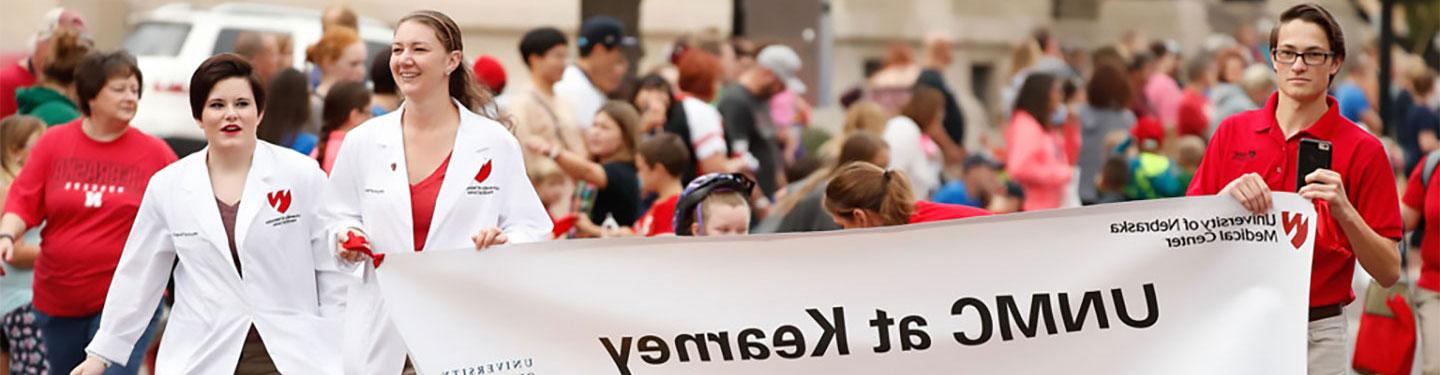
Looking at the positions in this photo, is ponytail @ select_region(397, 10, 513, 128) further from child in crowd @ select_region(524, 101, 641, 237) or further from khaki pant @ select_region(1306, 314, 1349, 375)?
child in crowd @ select_region(524, 101, 641, 237)

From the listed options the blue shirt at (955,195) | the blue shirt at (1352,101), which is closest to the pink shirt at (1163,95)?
the blue shirt at (1352,101)

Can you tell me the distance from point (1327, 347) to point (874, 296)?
4.41 ft

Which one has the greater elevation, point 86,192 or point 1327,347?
point 86,192

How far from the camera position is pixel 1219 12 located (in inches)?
1435

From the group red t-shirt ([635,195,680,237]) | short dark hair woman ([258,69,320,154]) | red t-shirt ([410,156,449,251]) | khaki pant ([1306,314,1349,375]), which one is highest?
short dark hair woman ([258,69,320,154])

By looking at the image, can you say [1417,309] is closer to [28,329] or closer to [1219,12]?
[28,329]

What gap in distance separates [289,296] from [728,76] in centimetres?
961

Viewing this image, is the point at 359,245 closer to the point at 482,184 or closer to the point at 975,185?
the point at 482,184

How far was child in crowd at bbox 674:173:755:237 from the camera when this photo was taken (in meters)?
9.38

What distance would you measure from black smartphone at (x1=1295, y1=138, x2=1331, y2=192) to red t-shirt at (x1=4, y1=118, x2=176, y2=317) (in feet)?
13.1

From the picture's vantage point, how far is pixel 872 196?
8273 mm

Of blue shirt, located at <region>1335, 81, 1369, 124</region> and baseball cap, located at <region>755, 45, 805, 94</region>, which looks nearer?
baseball cap, located at <region>755, 45, 805, 94</region>

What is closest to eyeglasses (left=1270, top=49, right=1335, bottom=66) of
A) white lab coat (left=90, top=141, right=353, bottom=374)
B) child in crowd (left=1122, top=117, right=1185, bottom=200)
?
white lab coat (left=90, top=141, right=353, bottom=374)

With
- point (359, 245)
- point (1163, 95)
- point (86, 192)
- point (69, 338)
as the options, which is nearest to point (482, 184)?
point (359, 245)
